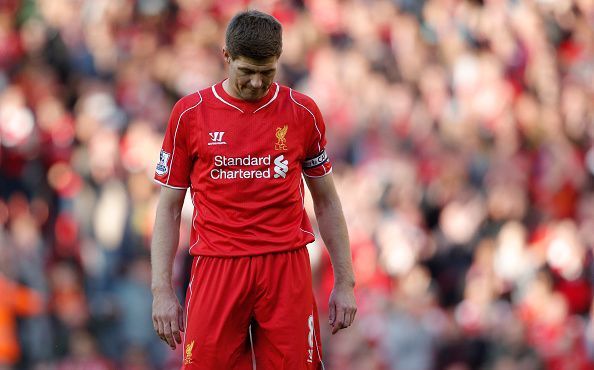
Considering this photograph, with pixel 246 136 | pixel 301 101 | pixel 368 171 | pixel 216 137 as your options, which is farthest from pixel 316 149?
pixel 368 171

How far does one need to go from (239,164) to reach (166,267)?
62cm

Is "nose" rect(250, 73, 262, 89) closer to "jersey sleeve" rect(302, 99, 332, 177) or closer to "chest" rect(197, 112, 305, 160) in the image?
"chest" rect(197, 112, 305, 160)

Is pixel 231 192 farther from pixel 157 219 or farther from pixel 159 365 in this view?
pixel 159 365

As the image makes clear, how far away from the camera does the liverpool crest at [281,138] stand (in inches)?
251

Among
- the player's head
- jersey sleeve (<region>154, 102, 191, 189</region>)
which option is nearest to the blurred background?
jersey sleeve (<region>154, 102, 191, 189</region>)

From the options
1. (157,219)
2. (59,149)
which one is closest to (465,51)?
(59,149)

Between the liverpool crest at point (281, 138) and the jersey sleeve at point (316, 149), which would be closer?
the liverpool crest at point (281, 138)

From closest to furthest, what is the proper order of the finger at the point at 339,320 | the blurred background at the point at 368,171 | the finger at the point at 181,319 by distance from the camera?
the finger at the point at 181,319 < the finger at the point at 339,320 < the blurred background at the point at 368,171

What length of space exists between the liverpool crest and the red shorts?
1.66 ft

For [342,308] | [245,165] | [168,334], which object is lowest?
[168,334]

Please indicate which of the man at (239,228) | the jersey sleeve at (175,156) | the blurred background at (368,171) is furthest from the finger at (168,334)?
the blurred background at (368,171)

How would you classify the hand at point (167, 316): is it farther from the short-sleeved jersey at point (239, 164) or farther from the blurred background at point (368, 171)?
the blurred background at point (368, 171)

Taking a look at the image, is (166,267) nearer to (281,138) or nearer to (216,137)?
(216,137)

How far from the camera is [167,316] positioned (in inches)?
Result: 252
